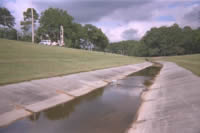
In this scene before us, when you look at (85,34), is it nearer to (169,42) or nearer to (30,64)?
(169,42)

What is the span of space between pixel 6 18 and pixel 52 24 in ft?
87.2

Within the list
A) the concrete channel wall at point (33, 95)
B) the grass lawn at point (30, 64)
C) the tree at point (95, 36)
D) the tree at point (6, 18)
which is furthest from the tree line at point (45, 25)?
the concrete channel wall at point (33, 95)

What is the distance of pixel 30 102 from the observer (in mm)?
9102

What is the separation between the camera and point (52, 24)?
72375 mm

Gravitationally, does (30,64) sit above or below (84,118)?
above

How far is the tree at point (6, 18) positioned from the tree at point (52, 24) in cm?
1928

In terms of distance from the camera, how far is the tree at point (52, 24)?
7219 cm

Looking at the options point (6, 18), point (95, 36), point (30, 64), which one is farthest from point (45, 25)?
point (30, 64)

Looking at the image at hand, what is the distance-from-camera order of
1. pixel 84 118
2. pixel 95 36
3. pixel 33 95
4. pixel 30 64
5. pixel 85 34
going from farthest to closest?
1. pixel 95 36
2. pixel 85 34
3. pixel 30 64
4. pixel 33 95
5. pixel 84 118

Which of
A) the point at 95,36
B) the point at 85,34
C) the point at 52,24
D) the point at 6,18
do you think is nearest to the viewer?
the point at 52,24

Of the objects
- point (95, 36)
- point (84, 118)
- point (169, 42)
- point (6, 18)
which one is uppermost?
point (6, 18)

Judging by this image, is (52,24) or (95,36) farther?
(95,36)

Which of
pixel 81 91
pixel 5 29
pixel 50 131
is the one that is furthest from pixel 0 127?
pixel 5 29

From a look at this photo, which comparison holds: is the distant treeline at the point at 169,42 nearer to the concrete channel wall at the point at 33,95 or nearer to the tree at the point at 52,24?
the tree at the point at 52,24
